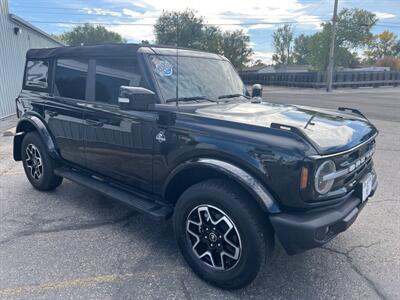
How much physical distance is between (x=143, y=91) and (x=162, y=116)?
0.27 metres

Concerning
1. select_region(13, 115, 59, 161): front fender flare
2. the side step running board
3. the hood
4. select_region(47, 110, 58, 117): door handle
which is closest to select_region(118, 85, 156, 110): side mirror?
the hood

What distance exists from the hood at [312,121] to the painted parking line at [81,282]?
4.65ft

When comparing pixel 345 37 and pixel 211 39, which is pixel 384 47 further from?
pixel 211 39

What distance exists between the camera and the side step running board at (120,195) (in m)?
3.06

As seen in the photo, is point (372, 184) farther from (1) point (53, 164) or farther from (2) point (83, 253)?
(1) point (53, 164)

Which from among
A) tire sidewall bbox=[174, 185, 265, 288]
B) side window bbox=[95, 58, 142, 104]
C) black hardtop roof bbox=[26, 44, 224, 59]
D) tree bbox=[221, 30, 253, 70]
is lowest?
tire sidewall bbox=[174, 185, 265, 288]

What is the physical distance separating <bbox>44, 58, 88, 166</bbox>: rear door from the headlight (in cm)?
261

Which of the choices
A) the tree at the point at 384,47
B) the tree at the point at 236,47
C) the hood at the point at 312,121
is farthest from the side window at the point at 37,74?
the tree at the point at 384,47

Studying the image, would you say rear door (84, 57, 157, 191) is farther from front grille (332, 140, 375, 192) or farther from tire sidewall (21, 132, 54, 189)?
front grille (332, 140, 375, 192)

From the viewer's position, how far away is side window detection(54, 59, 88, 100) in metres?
3.88

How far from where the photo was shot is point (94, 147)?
3709 mm

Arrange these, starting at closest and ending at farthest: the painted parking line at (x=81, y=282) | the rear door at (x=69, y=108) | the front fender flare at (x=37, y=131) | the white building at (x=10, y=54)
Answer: the painted parking line at (x=81, y=282), the rear door at (x=69, y=108), the front fender flare at (x=37, y=131), the white building at (x=10, y=54)

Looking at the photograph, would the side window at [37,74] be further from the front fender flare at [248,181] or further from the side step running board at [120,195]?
the front fender flare at [248,181]

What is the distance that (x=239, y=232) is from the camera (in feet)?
8.21
